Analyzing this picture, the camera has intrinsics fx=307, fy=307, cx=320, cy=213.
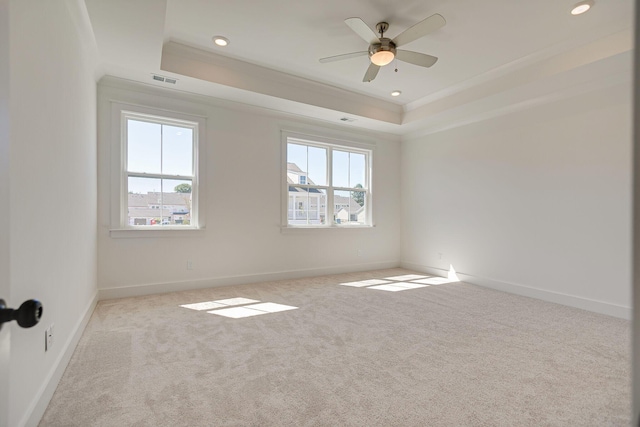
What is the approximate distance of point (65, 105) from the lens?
2.14m

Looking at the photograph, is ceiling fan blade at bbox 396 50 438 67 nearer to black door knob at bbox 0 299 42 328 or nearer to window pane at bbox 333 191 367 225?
window pane at bbox 333 191 367 225

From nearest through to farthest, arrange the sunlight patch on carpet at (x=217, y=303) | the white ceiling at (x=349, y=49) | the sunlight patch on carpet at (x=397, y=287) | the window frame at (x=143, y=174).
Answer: the white ceiling at (x=349, y=49) → the sunlight patch on carpet at (x=217, y=303) → the window frame at (x=143, y=174) → the sunlight patch on carpet at (x=397, y=287)

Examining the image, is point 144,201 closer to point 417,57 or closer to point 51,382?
point 51,382

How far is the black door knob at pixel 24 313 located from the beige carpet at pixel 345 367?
4.23 feet

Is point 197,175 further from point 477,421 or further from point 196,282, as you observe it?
point 477,421

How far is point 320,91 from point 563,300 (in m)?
4.19

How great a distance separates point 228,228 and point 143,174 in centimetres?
129

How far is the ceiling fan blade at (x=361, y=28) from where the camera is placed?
2.59m

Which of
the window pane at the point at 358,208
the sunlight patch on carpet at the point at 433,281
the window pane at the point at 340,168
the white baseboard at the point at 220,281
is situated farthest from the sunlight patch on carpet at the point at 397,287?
the window pane at the point at 340,168

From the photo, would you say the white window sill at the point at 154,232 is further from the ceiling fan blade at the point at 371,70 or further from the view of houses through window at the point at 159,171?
the ceiling fan blade at the point at 371,70

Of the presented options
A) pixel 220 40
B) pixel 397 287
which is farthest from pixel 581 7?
pixel 397 287

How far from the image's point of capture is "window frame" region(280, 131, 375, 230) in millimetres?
4934

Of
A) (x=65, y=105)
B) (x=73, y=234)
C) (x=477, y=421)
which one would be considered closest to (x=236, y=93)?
(x=65, y=105)

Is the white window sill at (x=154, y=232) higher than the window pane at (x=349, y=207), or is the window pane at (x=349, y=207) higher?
the window pane at (x=349, y=207)
